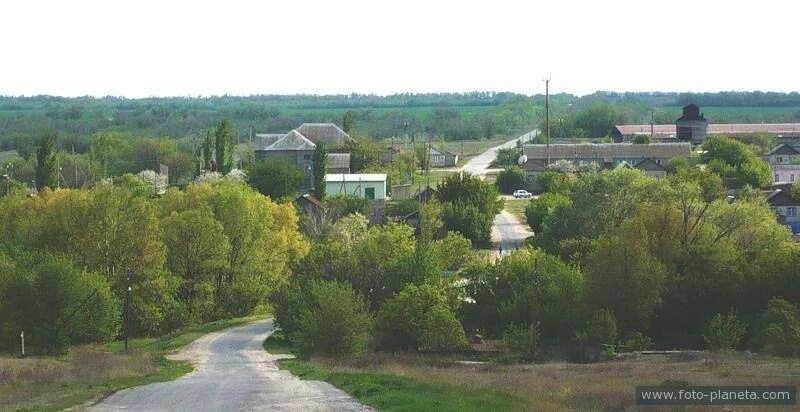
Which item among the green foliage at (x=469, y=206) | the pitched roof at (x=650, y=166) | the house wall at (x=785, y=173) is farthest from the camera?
the house wall at (x=785, y=173)

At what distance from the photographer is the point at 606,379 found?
1084 inches

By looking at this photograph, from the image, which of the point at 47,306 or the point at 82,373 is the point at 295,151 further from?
the point at 82,373

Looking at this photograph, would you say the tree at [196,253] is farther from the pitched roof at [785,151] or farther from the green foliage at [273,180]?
the pitched roof at [785,151]

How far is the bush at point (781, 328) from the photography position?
36.9 meters

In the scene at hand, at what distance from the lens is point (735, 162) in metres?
95.0

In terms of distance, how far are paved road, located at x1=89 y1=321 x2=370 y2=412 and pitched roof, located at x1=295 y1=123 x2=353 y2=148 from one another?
77144mm

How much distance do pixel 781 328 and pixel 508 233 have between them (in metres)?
39.1

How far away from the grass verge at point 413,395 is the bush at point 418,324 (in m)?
11.4

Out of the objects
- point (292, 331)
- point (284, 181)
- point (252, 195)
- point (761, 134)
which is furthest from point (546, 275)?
point (761, 134)

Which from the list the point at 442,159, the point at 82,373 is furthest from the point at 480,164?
the point at 82,373

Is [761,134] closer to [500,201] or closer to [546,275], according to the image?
[500,201]

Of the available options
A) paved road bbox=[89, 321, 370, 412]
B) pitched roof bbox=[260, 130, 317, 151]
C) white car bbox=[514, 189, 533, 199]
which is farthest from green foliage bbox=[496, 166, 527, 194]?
paved road bbox=[89, 321, 370, 412]

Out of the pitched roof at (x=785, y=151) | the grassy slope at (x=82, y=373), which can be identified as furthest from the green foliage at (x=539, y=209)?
the pitched roof at (x=785, y=151)

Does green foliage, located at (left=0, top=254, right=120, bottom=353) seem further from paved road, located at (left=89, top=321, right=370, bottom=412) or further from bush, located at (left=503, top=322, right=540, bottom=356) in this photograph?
bush, located at (left=503, top=322, right=540, bottom=356)
